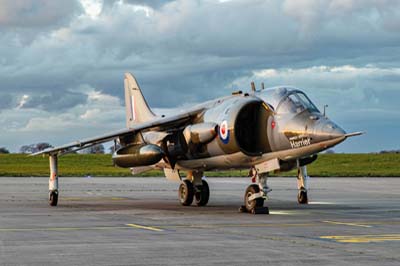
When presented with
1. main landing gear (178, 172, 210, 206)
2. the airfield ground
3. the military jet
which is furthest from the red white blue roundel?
main landing gear (178, 172, 210, 206)

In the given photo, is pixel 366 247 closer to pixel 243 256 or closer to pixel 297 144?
pixel 243 256

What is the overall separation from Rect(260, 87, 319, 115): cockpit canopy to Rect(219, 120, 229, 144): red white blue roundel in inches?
49.3

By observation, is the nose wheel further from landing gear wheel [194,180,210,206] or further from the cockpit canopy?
the cockpit canopy

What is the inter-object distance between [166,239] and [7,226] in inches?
175

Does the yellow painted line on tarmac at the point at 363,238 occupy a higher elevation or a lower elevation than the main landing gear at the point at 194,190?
lower

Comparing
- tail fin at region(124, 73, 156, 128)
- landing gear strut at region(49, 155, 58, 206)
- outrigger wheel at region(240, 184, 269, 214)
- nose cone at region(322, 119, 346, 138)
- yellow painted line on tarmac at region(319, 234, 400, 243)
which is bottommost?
yellow painted line on tarmac at region(319, 234, 400, 243)

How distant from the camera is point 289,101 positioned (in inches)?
776

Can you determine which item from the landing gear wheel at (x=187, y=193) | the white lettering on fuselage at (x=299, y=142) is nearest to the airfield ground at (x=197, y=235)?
the landing gear wheel at (x=187, y=193)

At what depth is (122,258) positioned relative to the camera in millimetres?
10492

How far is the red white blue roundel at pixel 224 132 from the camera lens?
2059 centimetres

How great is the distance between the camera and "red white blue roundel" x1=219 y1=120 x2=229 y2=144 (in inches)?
811

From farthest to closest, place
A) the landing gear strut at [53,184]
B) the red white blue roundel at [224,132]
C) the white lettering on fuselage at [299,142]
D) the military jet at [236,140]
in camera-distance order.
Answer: the landing gear strut at [53,184] < the red white blue roundel at [224,132] < the military jet at [236,140] < the white lettering on fuselage at [299,142]

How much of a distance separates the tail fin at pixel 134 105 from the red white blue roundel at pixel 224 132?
757 centimetres

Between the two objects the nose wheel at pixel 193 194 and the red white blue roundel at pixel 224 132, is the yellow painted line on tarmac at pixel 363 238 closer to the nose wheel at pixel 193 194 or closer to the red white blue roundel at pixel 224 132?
the red white blue roundel at pixel 224 132
